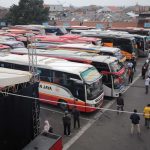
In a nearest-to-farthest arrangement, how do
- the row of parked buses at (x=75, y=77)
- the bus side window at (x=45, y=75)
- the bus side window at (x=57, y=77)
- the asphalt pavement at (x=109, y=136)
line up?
the asphalt pavement at (x=109, y=136) → the row of parked buses at (x=75, y=77) → the bus side window at (x=57, y=77) → the bus side window at (x=45, y=75)

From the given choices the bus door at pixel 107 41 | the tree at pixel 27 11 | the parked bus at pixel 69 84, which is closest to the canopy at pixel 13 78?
the parked bus at pixel 69 84

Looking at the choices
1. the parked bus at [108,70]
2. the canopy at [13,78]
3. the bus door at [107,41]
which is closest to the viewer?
the canopy at [13,78]

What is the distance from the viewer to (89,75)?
50.4ft

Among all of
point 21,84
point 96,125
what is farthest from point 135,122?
point 21,84

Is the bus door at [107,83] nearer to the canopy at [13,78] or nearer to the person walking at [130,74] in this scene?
the person walking at [130,74]

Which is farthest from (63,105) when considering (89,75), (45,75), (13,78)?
(13,78)

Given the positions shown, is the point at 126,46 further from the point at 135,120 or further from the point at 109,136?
the point at 109,136

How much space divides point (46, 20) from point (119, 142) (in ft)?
160

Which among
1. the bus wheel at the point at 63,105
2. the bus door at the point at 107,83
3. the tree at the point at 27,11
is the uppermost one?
the tree at the point at 27,11

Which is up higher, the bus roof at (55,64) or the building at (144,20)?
the building at (144,20)

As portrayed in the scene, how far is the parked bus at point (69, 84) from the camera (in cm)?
1482

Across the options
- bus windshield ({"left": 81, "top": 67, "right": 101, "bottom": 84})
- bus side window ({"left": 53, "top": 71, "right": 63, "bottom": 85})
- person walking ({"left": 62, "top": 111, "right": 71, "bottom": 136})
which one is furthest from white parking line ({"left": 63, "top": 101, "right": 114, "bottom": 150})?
bus side window ({"left": 53, "top": 71, "right": 63, "bottom": 85})

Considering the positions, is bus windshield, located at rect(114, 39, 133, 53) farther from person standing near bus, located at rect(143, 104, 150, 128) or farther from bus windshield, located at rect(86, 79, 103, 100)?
person standing near bus, located at rect(143, 104, 150, 128)

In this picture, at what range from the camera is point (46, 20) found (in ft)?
191
